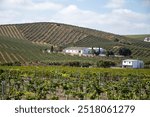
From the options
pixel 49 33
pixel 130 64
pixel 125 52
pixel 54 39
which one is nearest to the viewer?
pixel 130 64

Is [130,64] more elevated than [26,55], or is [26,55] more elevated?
[26,55]

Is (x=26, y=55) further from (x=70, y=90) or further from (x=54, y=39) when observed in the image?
(x=70, y=90)

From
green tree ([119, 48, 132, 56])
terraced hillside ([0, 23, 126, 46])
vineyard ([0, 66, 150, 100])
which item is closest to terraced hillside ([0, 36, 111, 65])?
green tree ([119, 48, 132, 56])

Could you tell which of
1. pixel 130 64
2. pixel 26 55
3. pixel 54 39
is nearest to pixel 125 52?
pixel 130 64

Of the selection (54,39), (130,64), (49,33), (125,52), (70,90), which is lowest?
(130,64)

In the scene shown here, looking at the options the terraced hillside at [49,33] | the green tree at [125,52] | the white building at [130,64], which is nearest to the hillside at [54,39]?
the terraced hillside at [49,33]

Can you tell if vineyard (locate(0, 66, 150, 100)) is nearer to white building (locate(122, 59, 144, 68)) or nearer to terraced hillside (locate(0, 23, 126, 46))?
white building (locate(122, 59, 144, 68))

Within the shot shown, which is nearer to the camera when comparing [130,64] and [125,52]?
[130,64]

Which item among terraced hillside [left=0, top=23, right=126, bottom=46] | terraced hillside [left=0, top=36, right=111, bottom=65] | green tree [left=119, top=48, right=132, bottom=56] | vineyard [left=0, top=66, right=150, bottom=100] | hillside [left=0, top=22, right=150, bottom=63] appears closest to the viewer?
vineyard [left=0, top=66, right=150, bottom=100]

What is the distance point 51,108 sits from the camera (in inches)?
608

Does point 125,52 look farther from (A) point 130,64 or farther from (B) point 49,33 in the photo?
(B) point 49,33

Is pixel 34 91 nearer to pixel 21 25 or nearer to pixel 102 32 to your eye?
pixel 21 25

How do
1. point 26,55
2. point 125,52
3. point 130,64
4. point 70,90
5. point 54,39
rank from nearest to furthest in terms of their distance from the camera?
1. point 70,90
2. point 26,55
3. point 130,64
4. point 125,52
5. point 54,39

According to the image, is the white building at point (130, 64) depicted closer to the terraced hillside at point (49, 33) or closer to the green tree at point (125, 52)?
the green tree at point (125, 52)
